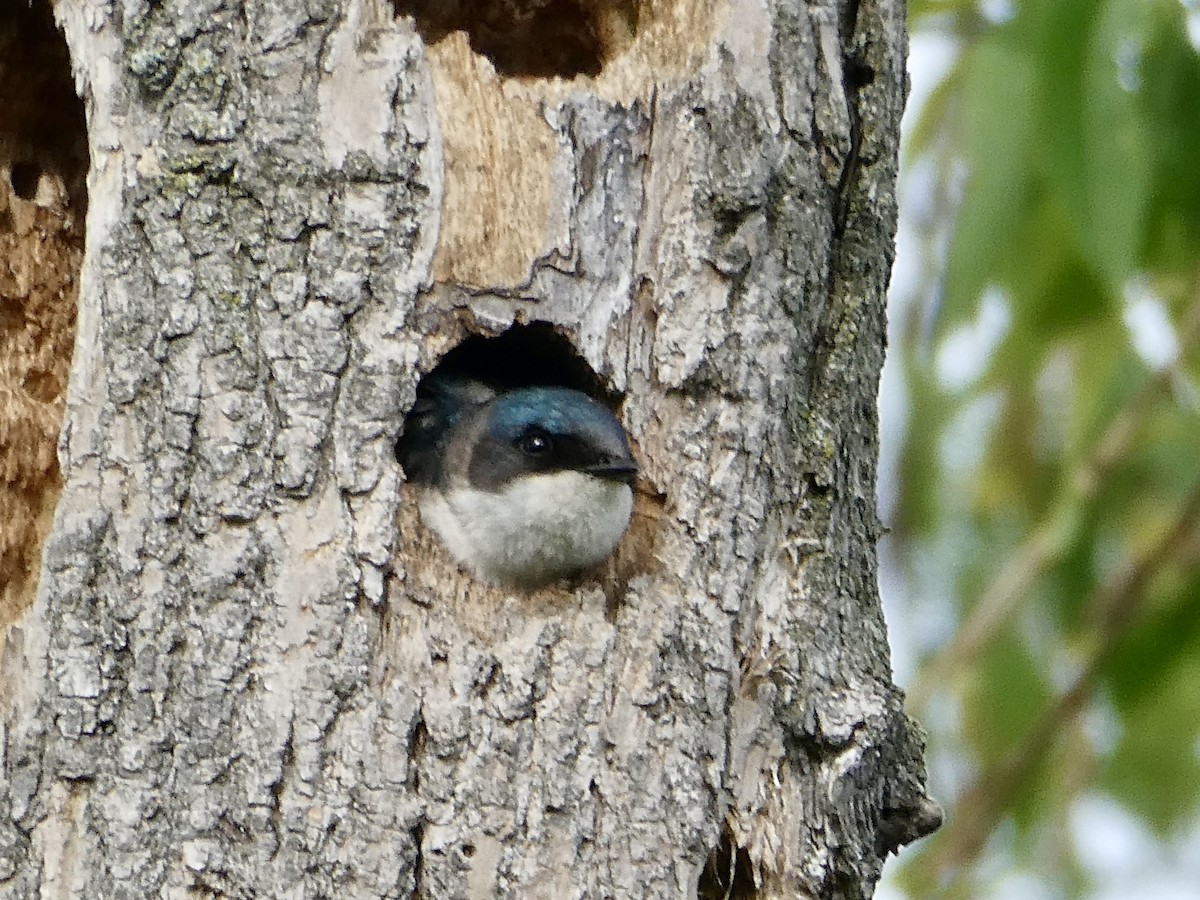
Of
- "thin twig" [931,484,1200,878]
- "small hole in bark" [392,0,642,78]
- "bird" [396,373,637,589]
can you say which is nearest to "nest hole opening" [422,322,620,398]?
"bird" [396,373,637,589]

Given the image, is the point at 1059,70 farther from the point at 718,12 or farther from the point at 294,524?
the point at 294,524

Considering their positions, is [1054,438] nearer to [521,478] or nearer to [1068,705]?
[1068,705]

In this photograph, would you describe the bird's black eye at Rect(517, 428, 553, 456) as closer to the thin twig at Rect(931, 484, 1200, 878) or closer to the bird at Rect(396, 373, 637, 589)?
the bird at Rect(396, 373, 637, 589)

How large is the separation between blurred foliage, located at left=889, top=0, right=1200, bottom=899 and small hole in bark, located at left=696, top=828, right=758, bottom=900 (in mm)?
1124

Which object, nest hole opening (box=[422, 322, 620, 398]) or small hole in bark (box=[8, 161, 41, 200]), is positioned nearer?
nest hole opening (box=[422, 322, 620, 398])

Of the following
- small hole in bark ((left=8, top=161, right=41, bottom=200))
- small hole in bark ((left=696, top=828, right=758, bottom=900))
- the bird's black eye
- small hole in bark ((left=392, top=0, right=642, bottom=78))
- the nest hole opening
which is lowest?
small hole in bark ((left=696, top=828, right=758, bottom=900))

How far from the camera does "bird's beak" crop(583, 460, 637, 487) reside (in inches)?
98.3

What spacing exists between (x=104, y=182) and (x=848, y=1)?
128 centimetres

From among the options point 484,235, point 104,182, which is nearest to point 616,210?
point 484,235

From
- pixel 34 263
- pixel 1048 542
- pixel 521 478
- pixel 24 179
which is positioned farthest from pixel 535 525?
pixel 1048 542

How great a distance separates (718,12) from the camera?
2.60m

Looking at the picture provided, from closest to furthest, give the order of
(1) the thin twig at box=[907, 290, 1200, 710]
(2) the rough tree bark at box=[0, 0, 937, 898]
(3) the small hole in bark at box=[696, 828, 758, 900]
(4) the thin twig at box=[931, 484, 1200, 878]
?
(2) the rough tree bark at box=[0, 0, 937, 898] < (3) the small hole in bark at box=[696, 828, 758, 900] < (1) the thin twig at box=[907, 290, 1200, 710] < (4) the thin twig at box=[931, 484, 1200, 878]

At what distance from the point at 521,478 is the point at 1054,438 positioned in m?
1.72

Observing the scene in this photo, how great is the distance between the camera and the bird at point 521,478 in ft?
8.41
